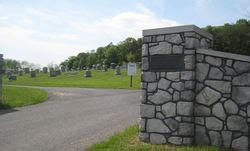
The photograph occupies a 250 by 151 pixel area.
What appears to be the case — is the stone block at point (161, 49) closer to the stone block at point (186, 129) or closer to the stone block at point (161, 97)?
the stone block at point (161, 97)

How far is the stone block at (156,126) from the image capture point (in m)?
7.40

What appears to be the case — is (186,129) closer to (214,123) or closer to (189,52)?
(214,123)

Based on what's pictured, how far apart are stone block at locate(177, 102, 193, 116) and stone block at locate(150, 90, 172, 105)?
27 cm

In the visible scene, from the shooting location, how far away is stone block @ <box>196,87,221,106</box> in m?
7.01

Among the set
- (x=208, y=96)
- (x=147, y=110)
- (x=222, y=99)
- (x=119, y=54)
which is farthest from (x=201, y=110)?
(x=119, y=54)

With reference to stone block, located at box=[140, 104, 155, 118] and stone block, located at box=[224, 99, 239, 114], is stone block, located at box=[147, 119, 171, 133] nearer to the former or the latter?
stone block, located at box=[140, 104, 155, 118]

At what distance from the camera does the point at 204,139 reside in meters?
7.15

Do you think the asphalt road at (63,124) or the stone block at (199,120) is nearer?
the stone block at (199,120)

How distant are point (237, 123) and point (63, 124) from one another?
528cm

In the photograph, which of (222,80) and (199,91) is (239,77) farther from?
(199,91)

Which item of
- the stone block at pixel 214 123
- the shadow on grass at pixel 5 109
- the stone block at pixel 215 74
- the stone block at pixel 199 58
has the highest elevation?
the stone block at pixel 199 58

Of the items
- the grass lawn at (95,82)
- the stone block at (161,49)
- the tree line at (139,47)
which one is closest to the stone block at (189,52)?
the stone block at (161,49)

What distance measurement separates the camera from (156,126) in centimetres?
751

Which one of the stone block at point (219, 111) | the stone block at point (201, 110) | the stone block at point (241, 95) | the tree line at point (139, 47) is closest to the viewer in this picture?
the stone block at point (241, 95)
